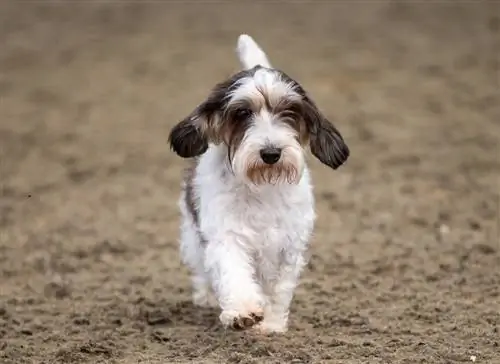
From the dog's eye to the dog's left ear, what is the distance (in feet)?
1.24

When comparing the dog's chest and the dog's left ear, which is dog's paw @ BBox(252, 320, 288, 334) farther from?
the dog's left ear

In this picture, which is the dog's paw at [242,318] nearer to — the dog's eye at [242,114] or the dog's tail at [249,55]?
the dog's eye at [242,114]

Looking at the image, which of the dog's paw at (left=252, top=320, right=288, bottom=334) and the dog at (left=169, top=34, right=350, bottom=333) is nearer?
the dog at (left=169, top=34, right=350, bottom=333)

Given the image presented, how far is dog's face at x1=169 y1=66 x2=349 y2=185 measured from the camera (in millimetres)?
5000

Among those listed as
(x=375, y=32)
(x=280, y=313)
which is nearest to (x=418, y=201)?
(x=280, y=313)

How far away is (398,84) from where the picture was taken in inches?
472

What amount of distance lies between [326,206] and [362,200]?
0.30 metres

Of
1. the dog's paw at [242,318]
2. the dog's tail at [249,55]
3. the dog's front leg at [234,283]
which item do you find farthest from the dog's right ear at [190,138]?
the dog's paw at [242,318]

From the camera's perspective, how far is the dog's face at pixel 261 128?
500cm

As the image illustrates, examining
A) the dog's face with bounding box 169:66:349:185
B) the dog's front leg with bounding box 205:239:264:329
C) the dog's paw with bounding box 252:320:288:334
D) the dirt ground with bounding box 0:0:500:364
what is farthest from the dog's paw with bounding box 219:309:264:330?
the dog's face with bounding box 169:66:349:185

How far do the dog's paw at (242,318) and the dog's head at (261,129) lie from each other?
612mm

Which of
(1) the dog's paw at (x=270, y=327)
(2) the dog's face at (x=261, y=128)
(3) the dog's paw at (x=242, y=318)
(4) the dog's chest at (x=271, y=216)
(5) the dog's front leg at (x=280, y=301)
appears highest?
(2) the dog's face at (x=261, y=128)

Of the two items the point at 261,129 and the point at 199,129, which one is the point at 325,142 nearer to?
the point at 261,129

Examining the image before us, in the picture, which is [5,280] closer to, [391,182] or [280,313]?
[280,313]
